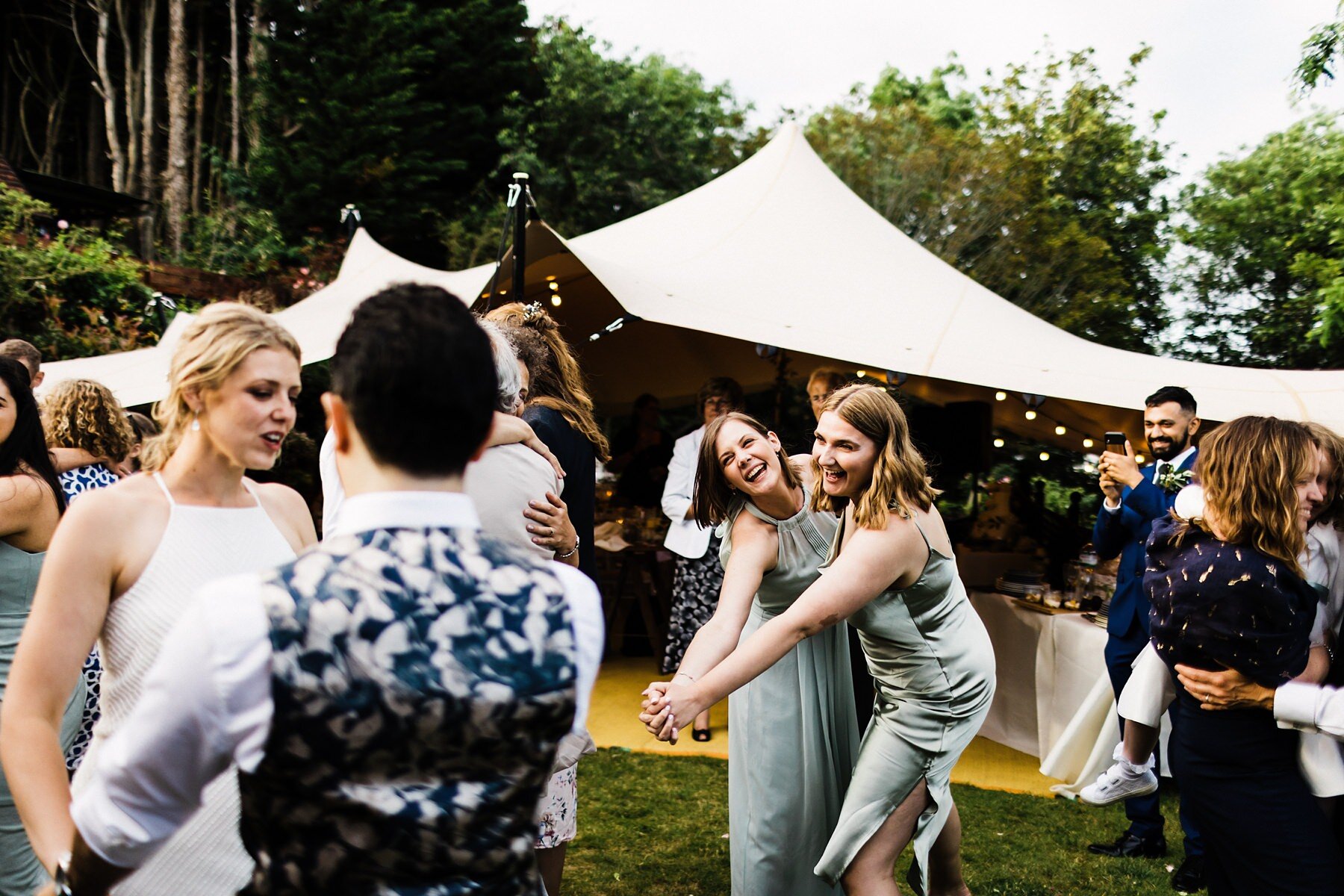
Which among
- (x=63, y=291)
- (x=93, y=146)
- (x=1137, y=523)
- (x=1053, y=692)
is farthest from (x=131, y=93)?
(x=1137, y=523)

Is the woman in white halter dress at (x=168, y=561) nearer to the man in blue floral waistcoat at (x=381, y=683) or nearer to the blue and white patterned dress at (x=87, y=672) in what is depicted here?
the man in blue floral waistcoat at (x=381, y=683)

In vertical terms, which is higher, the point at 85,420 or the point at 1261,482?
the point at 1261,482

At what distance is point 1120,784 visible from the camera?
299cm

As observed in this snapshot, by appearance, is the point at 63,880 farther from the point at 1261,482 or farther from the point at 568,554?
the point at 1261,482

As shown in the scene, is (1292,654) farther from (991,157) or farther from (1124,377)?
(991,157)

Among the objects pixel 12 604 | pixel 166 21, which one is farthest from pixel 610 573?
pixel 166 21

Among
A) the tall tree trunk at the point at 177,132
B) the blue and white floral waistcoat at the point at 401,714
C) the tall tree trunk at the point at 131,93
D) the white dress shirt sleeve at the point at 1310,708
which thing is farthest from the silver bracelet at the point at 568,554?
the tall tree trunk at the point at 131,93

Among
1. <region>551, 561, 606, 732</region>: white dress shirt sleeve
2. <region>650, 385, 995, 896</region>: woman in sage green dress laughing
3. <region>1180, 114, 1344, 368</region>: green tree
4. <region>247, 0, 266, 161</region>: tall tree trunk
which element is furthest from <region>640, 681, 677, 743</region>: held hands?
<region>1180, 114, 1344, 368</region>: green tree

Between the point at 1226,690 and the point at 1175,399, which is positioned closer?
the point at 1226,690

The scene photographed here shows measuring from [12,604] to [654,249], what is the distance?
16.2ft

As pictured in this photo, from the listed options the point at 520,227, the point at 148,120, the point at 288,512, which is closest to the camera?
the point at 288,512

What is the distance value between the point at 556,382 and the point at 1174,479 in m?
2.50

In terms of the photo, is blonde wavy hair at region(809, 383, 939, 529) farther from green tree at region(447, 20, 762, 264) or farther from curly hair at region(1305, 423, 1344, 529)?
green tree at region(447, 20, 762, 264)

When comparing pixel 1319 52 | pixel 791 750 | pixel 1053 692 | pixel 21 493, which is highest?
pixel 1319 52
